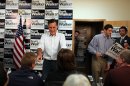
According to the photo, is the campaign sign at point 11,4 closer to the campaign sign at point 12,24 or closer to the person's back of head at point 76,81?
the campaign sign at point 12,24

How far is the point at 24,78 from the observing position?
8.29ft

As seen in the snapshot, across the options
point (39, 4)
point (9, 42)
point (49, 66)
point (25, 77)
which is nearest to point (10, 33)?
point (9, 42)

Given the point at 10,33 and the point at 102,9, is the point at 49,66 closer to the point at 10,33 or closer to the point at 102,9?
the point at 10,33

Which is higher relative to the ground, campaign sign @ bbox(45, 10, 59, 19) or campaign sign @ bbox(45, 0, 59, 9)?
campaign sign @ bbox(45, 0, 59, 9)

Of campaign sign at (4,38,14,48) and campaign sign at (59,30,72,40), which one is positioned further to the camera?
campaign sign at (4,38,14,48)

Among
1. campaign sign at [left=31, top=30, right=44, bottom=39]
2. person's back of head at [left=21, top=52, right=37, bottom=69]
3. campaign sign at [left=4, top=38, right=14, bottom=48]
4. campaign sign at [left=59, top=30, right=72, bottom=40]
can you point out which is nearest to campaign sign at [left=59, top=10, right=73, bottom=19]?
campaign sign at [left=59, top=30, right=72, bottom=40]

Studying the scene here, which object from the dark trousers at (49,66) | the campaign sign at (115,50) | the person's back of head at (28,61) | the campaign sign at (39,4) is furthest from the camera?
the campaign sign at (39,4)

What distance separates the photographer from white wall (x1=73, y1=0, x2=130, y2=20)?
6.97 meters

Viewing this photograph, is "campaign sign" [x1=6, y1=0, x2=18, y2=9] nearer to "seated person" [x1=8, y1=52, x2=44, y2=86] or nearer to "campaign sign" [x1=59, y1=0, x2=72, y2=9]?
"campaign sign" [x1=59, y1=0, x2=72, y2=9]

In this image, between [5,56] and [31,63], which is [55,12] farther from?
[31,63]

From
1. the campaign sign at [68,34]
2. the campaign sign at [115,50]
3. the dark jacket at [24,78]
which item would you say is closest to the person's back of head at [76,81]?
the dark jacket at [24,78]

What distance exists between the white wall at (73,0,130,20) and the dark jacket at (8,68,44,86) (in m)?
4.66

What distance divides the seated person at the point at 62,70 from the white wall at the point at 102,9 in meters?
4.56

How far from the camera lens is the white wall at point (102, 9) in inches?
275
